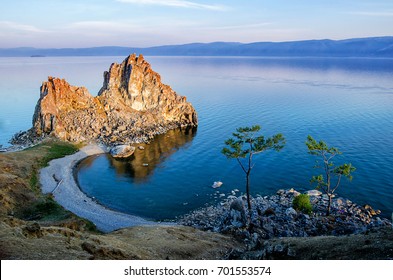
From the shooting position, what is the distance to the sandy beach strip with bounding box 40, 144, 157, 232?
5555 centimetres

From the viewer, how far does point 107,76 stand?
126 metres

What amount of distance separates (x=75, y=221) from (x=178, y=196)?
84.4 ft

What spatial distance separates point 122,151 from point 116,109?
30624 millimetres

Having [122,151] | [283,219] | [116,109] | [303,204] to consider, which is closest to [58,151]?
[122,151]

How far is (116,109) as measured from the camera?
118 meters

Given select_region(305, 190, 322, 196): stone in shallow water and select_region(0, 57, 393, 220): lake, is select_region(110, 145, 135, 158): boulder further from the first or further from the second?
select_region(305, 190, 322, 196): stone in shallow water

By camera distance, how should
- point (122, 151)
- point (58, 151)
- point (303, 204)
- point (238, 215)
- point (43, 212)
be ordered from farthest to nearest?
point (122, 151) < point (58, 151) < point (303, 204) < point (43, 212) < point (238, 215)

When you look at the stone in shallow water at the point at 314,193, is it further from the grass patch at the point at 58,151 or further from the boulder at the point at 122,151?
the grass patch at the point at 58,151

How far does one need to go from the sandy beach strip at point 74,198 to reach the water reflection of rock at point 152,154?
11627mm

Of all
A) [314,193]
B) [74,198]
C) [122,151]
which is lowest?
[74,198]

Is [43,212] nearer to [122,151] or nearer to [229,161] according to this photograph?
[122,151]

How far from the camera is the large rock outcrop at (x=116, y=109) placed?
10412 centimetres

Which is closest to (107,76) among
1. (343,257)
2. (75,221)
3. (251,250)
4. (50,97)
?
(50,97)

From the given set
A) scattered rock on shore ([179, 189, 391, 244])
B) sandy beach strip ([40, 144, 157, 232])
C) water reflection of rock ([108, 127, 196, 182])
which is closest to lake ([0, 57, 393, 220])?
water reflection of rock ([108, 127, 196, 182])
